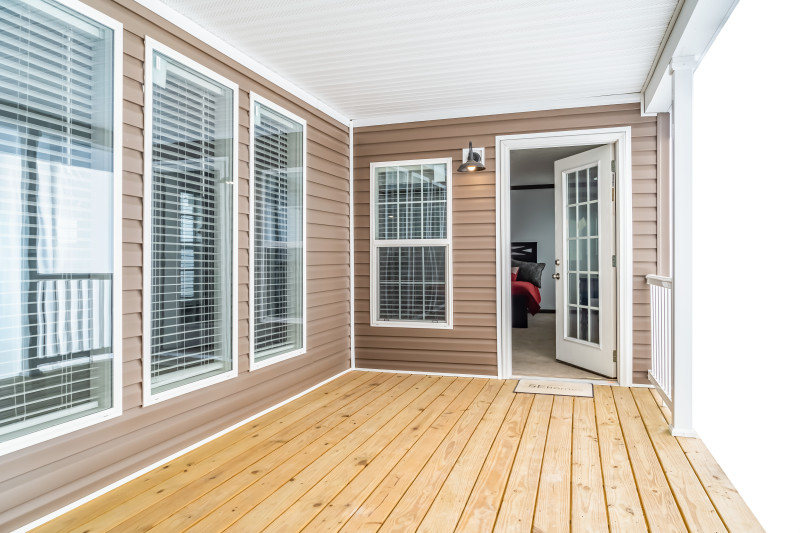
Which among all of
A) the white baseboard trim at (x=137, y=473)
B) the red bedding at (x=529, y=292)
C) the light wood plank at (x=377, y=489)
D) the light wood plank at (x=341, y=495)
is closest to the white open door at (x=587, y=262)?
the light wood plank at (x=377, y=489)

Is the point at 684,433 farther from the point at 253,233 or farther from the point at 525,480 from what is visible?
the point at 253,233

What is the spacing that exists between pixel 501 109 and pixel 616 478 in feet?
10.8

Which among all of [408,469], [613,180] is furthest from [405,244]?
[408,469]

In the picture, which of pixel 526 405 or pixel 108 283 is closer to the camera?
pixel 108 283

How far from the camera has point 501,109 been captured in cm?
464

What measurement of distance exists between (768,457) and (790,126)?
55.1 inches

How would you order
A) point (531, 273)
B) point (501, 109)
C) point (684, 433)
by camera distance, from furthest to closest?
point (531, 273) < point (501, 109) < point (684, 433)

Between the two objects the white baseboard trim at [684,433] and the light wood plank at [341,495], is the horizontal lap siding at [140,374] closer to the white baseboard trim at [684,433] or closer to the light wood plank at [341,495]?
the light wood plank at [341,495]

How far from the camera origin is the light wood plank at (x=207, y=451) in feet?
7.09

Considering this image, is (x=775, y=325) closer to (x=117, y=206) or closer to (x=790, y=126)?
(x=790, y=126)

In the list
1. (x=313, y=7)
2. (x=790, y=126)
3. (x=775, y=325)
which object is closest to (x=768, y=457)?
(x=775, y=325)

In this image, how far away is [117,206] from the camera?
246cm

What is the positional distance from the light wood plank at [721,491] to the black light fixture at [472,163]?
2632 mm

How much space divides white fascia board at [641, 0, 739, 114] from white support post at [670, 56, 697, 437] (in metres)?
0.12
